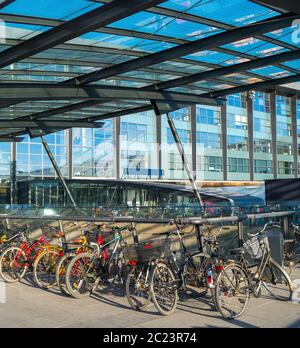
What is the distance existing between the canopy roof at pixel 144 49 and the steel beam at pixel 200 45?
0.09ft

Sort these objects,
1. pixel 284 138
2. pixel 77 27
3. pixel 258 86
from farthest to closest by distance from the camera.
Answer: pixel 284 138 < pixel 258 86 < pixel 77 27

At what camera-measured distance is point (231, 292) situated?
5852 mm

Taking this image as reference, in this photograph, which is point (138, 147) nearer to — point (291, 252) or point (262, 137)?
point (262, 137)

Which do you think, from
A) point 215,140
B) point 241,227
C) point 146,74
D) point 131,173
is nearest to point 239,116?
point 215,140

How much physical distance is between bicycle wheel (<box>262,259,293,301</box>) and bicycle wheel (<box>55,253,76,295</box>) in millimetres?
2871

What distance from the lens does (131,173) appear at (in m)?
52.7

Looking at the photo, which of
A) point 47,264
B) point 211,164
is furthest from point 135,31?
point 211,164

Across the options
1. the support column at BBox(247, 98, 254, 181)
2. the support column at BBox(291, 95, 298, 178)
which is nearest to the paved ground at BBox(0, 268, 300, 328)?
the support column at BBox(247, 98, 254, 181)

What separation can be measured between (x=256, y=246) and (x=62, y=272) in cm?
285

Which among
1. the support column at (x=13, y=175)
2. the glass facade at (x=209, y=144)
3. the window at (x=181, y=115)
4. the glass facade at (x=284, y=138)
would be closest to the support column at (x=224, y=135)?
the glass facade at (x=209, y=144)

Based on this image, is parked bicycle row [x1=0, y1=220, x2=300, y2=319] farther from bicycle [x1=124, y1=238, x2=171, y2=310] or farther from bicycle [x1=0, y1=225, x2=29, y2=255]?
bicycle [x1=0, y1=225, x2=29, y2=255]

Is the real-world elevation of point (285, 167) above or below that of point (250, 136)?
below

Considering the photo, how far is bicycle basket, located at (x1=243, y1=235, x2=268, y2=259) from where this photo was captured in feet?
21.4
